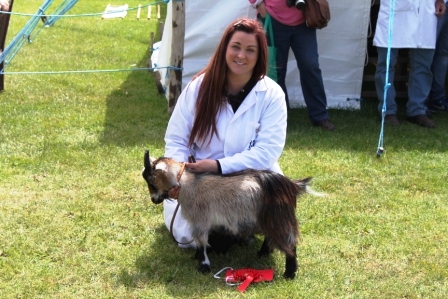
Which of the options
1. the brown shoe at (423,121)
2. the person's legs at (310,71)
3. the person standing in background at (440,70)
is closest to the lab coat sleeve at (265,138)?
the person's legs at (310,71)

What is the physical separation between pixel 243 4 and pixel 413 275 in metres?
3.87

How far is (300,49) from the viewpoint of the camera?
21.6ft

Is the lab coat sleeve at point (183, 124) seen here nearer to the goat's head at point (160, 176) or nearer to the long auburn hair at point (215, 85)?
the long auburn hair at point (215, 85)

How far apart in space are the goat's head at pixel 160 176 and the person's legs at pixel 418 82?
410 cm

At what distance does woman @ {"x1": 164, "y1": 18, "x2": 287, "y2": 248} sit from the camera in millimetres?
3705

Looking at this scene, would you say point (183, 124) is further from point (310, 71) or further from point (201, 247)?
point (310, 71)

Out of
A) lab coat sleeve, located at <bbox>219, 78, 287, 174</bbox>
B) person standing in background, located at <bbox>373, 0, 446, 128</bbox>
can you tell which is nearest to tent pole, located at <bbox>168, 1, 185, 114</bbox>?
person standing in background, located at <bbox>373, 0, 446, 128</bbox>

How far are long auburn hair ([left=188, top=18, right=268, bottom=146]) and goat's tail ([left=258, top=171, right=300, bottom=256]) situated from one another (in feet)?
1.48

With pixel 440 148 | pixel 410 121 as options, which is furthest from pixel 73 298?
pixel 410 121

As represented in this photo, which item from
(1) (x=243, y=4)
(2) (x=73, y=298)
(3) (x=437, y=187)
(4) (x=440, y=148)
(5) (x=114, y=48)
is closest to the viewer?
(2) (x=73, y=298)

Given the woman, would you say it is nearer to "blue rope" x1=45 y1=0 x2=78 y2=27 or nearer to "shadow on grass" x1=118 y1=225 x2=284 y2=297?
"shadow on grass" x1=118 y1=225 x2=284 y2=297

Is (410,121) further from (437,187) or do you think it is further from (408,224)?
(408,224)

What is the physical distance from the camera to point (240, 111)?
149 inches

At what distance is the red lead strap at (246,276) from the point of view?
3.63m
